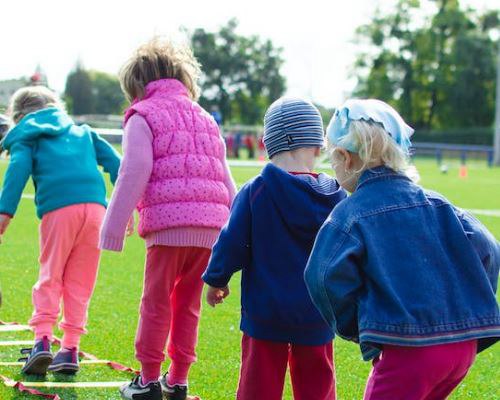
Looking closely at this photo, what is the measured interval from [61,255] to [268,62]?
88.3 meters

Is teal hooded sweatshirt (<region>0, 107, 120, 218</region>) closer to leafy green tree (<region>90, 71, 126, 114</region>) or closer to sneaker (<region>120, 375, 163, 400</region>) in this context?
sneaker (<region>120, 375, 163, 400</region>)

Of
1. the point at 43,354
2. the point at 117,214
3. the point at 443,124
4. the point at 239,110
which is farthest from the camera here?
the point at 239,110

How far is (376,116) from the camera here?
2996mm

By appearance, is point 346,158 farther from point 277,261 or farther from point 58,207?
point 58,207

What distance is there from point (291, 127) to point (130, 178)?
103cm

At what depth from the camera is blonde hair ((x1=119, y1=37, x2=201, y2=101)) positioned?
15.6 feet

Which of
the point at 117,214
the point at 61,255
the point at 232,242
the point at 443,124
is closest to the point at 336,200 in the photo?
the point at 232,242

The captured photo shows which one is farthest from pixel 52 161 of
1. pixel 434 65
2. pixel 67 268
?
pixel 434 65

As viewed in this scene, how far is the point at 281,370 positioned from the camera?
3844 millimetres

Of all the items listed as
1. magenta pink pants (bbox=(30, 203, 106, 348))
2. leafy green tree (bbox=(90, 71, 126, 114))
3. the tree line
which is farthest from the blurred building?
leafy green tree (bbox=(90, 71, 126, 114))

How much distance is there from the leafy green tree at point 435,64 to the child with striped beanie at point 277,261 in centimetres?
6588

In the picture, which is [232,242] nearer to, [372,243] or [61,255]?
[372,243]

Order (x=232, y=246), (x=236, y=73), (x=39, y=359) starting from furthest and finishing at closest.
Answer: (x=236, y=73) < (x=39, y=359) < (x=232, y=246)

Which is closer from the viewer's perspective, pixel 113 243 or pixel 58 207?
pixel 113 243
